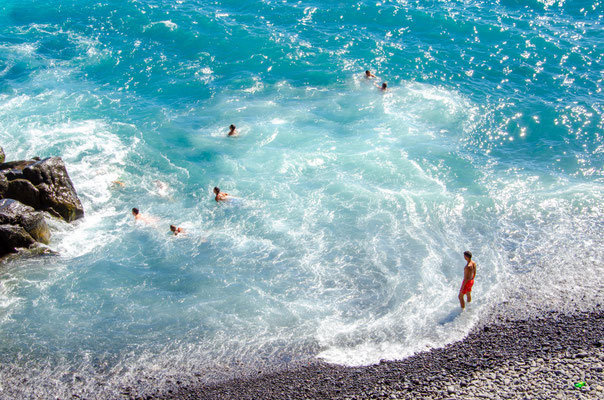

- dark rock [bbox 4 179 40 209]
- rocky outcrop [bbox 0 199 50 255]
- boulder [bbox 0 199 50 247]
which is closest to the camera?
rocky outcrop [bbox 0 199 50 255]

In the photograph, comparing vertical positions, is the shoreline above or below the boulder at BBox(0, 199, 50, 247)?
above

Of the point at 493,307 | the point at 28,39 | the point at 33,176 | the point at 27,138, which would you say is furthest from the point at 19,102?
the point at 493,307

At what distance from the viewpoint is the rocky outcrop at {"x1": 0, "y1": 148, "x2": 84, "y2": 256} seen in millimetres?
17875

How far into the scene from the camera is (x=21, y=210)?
60.0 feet

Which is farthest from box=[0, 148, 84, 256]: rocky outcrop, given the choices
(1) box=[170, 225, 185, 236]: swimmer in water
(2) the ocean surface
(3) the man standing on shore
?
(3) the man standing on shore

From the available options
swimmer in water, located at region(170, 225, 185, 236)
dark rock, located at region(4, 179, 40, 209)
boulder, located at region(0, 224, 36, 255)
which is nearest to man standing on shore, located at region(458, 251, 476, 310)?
swimmer in water, located at region(170, 225, 185, 236)

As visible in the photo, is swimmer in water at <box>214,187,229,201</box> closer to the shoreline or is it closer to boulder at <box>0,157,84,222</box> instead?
boulder at <box>0,157,84,222</box>

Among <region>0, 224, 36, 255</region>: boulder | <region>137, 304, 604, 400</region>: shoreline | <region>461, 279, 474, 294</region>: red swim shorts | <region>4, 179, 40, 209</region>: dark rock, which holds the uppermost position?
<region>461, 279, 474, 294</region>: red swim shorts

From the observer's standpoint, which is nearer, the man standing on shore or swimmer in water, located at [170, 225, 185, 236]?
the man standing on shore

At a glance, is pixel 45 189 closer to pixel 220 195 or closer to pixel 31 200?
pixel 31 200

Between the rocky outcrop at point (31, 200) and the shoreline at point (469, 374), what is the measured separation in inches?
359

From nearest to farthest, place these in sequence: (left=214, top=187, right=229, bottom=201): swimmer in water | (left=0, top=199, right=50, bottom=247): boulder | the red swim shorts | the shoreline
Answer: the shoreline → the red swim shorts → (left=0, top=199, right=50, bottom=247): boulder → (left=214, top=187, right=229, bottom=201): swimmer in water

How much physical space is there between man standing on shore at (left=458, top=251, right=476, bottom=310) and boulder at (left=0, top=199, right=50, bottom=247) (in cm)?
1651

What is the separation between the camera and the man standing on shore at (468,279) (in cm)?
1470
